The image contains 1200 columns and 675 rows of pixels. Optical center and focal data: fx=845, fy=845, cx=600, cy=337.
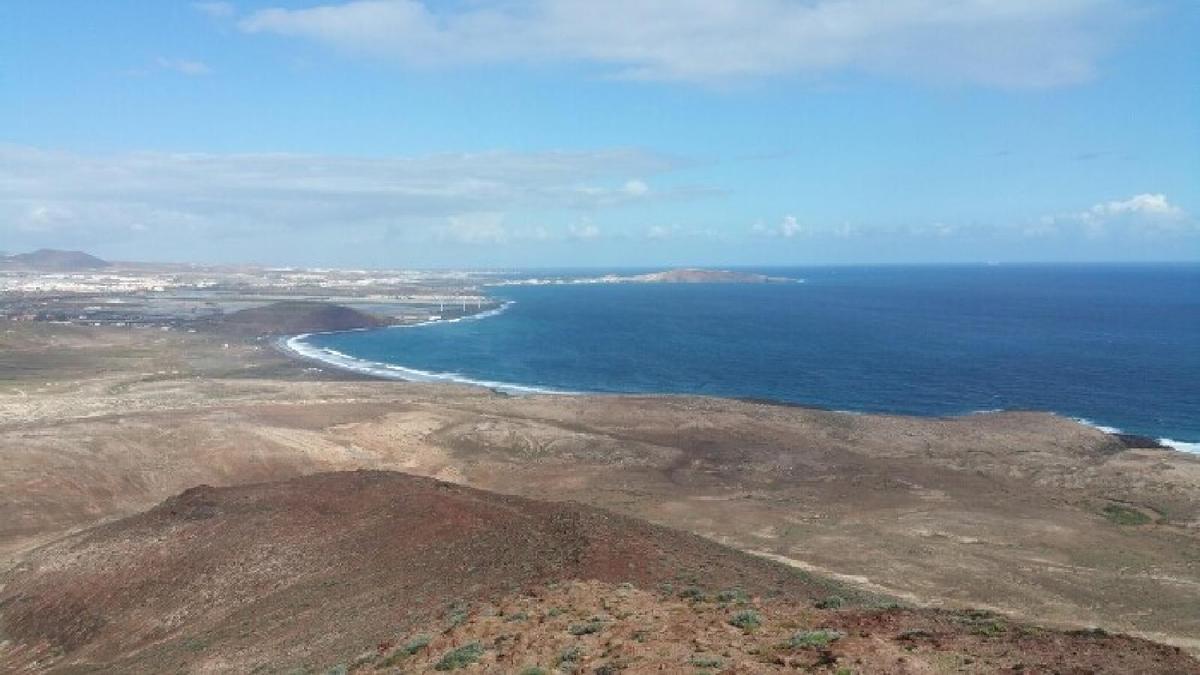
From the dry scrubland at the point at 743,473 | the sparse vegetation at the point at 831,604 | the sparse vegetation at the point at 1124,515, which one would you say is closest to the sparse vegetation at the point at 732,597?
the sparse vegetation at the point at 831,604

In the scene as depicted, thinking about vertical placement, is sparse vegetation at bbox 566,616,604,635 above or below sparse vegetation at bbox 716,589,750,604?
above

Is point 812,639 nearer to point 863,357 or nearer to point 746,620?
point 746,620

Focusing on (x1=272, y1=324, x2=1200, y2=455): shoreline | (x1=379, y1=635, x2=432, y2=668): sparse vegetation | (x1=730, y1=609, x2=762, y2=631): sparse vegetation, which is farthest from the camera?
(x1=272, y1=324, x2=1200, y2=455): shoreline

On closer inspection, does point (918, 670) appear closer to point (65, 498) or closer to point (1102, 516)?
point (1102, 516)

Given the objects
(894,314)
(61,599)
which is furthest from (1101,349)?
(61,599)

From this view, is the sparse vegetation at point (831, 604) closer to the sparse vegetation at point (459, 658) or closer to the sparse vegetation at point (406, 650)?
the sparse vegetation at point (459, 658)

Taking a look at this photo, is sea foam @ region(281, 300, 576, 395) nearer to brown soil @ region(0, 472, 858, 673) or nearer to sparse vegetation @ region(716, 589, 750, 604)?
brown soil @ region(0, 472, 858, 673)

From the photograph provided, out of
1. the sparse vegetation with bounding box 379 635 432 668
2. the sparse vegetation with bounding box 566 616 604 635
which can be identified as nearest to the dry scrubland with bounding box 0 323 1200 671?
the sparse vegetation with bounding box 566 616 604 635
